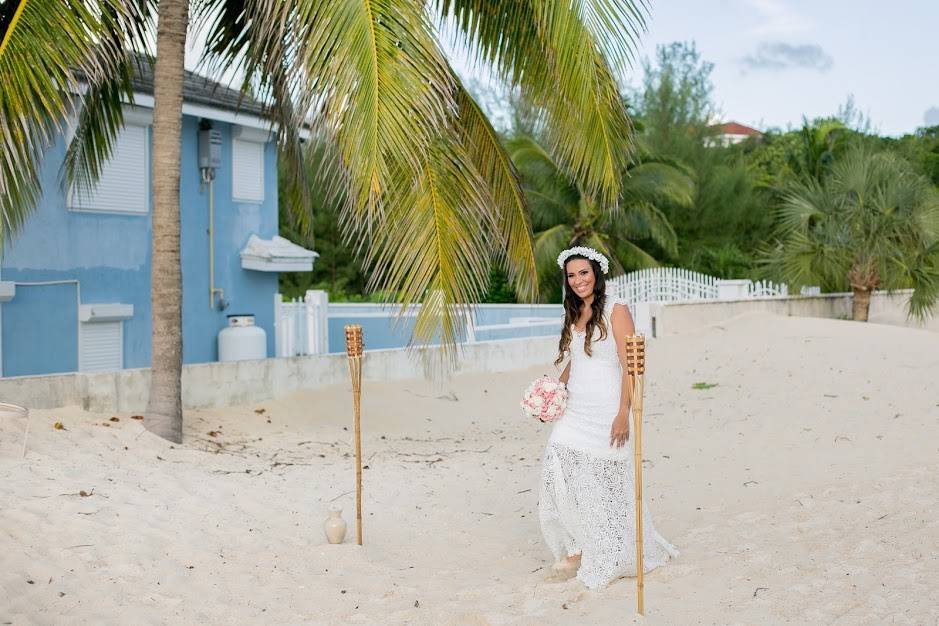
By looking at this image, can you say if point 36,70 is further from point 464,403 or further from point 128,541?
point 464,403

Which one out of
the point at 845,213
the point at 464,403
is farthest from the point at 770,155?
the point at 464,403

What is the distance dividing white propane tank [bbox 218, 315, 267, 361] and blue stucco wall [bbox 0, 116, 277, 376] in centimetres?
59

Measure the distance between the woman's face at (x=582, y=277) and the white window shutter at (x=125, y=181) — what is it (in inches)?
361

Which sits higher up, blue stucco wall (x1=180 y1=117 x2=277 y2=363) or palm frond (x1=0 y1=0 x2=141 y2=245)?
palm frond (x1=0 y1=0 x2=141 y2=245)

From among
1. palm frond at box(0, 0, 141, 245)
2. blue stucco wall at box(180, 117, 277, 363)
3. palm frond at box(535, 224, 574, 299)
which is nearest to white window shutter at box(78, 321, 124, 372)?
blue stucco wall at box(180, 117, 277, 363)

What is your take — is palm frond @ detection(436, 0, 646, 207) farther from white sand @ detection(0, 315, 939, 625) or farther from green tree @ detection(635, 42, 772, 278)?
green tree @ detection(635, 42, 772, 278)

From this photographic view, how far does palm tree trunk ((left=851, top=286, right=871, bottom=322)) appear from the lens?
64.0 ft

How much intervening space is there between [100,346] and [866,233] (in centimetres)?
1389

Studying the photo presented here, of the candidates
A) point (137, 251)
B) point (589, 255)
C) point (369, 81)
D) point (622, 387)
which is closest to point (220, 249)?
point (137, 251)

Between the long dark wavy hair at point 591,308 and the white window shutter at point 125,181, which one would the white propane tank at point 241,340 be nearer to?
the white window shutter at point 125,181

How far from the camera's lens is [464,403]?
13.7m

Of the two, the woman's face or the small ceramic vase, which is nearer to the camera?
the woman's face

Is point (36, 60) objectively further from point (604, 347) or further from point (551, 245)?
point (551, 245)

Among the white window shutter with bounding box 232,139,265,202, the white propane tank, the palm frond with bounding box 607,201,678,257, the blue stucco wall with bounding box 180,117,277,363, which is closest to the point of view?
the white propane tank
